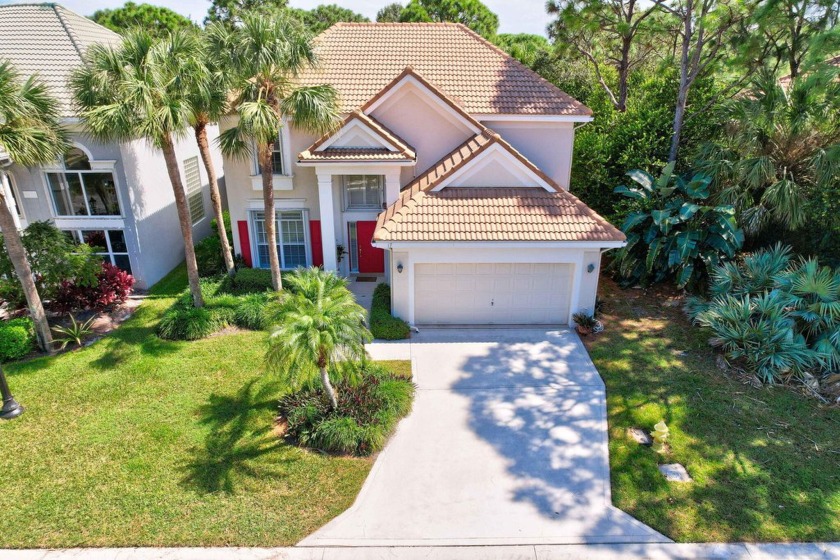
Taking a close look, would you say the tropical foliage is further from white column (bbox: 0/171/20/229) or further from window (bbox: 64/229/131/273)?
white column (bbox: 0/171/20/229)

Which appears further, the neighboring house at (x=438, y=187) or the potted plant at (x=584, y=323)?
the potted plant at (x=584, y=323)

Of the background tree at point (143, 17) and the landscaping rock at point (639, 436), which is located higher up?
the background tree at point (143, 17)

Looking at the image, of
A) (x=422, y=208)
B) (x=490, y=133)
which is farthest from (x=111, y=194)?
(x=490, y=133)

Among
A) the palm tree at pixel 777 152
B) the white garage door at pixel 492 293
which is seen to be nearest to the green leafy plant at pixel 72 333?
the white garage door at pixel 492 293

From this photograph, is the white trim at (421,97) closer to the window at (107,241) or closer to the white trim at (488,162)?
the white trim at (488,162)

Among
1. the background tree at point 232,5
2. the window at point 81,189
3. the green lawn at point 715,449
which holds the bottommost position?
the green lawn at point 715,449

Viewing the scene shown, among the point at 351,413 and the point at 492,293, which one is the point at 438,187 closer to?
the point at 492,293

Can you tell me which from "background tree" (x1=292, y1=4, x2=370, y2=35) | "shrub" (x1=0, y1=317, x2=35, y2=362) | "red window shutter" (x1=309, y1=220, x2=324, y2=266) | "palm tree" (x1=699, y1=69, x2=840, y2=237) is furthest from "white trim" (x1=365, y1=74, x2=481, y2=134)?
"background tree" (x1=292, y1=4, x2=370, y2=35)

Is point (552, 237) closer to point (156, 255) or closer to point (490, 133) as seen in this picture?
point (490, 133)
